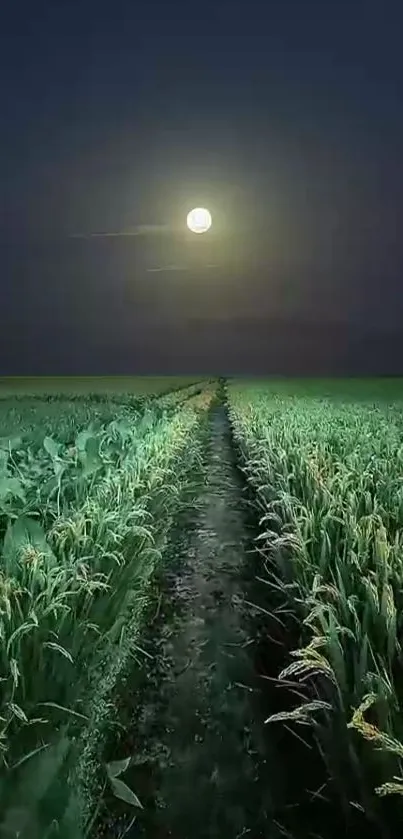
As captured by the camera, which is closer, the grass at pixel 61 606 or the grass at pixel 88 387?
the grass at pixel 61 606

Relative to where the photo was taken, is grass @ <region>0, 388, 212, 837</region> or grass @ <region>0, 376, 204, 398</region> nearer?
grass @ <region>0, 388, 212, 837</region>

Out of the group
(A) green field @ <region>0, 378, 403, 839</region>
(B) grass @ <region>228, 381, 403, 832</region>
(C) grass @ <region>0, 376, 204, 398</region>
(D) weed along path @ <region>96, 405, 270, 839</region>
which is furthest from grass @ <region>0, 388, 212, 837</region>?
(C) grass @ <region>0, 376, 204, 398</region>

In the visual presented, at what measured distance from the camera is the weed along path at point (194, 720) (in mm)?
2033

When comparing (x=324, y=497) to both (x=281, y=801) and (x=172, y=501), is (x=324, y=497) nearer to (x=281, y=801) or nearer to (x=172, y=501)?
(x=281, y=801)

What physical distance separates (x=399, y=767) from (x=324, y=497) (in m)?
2.29

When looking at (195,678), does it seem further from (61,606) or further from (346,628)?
(346,628)

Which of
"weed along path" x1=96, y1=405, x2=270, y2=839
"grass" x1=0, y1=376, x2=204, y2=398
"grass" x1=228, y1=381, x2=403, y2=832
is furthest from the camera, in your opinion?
"grass" x1=0, y1=376, x2=204, y2=398

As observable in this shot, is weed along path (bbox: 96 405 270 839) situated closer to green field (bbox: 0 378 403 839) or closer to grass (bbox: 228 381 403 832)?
green field (bbox: 0 378 403 839)

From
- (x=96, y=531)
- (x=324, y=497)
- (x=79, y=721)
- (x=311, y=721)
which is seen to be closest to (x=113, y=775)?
(x=79, y=721)

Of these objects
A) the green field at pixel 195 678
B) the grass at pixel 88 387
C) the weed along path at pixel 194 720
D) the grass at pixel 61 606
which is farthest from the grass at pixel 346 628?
the grass at pixel 88 387

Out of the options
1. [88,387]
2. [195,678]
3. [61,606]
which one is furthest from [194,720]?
[88,387]

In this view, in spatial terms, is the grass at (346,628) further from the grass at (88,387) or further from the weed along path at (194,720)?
the grass at (88,387)

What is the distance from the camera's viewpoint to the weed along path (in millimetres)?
2033

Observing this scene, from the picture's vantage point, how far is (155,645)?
3.39 m
